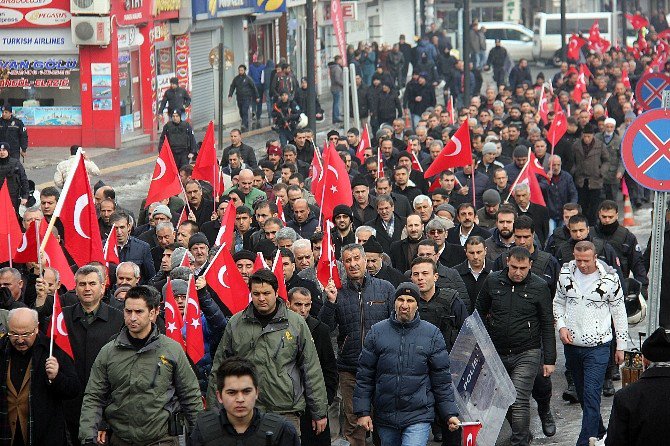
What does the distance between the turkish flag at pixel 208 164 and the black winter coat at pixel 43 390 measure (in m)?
8.21

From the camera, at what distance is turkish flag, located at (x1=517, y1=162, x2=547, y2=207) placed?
17.4m

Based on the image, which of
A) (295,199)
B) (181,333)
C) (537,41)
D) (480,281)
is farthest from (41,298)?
(537,41)

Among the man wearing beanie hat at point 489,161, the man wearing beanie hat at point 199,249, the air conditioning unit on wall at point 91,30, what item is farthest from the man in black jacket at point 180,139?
the man wearing beanie hat at point 199,249

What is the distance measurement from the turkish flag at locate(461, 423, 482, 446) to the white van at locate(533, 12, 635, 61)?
47.3 metres

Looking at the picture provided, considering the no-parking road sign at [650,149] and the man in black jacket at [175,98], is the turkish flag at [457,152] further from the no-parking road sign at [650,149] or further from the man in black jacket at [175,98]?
the man in black jacket at [175,98]

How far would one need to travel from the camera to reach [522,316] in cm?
1095

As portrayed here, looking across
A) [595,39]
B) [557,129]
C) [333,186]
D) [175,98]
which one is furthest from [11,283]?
[595,39]

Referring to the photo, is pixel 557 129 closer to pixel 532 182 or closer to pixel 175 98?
pixel 532 182

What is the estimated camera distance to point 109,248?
1273 cm

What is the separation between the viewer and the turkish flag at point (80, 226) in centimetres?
1132

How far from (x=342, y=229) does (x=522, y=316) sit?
118 inches

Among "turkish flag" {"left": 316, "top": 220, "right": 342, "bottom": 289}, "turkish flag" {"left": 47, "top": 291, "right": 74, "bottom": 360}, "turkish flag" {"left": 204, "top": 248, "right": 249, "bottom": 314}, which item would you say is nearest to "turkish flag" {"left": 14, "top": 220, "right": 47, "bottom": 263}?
"turkish flag" {"left": 204, "top": 248, "right": 249, "bottom": 314}

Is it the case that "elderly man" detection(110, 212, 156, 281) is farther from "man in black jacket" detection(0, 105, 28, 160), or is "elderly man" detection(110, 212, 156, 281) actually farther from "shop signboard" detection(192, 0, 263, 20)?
"shop signboard" detection(192, 0, 263, 20)

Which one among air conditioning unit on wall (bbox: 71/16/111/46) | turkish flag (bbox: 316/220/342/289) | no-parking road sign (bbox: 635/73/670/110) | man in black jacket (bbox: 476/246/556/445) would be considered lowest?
man in black jacket (bbox: 476/246/556/445)
